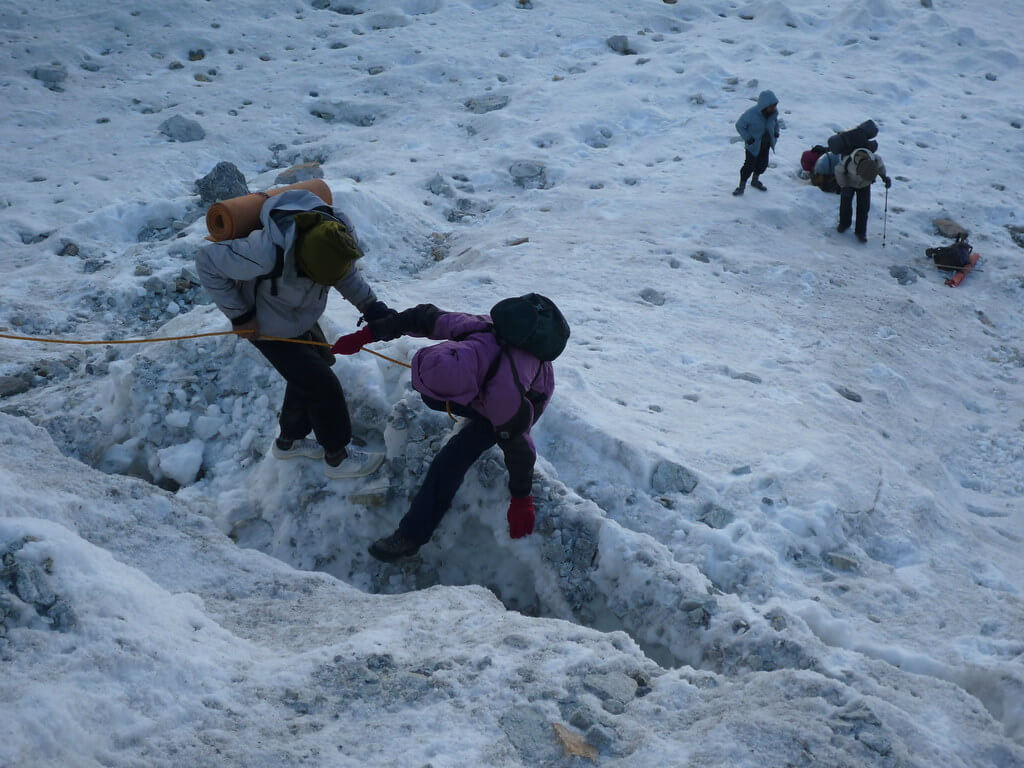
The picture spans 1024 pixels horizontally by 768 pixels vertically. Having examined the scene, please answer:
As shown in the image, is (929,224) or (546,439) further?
(929,224)

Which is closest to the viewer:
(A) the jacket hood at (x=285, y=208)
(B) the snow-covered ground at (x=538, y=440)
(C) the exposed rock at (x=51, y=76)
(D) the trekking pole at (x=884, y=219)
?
(B) the snow-covered ground at (x=538, y=440)

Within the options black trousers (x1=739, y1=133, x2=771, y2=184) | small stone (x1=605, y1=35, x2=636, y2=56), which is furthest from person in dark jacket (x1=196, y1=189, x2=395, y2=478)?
small stone (x1=605, y1=35, x2=636, y2=56)

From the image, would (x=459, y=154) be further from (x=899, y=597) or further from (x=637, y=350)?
(x=899, y=597)

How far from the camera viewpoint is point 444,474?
3912 millimetres

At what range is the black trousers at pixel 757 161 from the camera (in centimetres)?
945

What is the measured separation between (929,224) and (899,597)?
7052mm

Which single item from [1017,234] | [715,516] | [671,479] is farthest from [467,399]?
[1017,234]

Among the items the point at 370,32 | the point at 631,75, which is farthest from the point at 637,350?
the point at 370,32

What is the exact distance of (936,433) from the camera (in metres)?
6.07

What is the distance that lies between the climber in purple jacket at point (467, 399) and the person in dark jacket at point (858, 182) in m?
6.45

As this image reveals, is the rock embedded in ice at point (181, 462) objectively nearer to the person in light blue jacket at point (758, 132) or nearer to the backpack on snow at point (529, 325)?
the backpack on snow at point (529, 325)

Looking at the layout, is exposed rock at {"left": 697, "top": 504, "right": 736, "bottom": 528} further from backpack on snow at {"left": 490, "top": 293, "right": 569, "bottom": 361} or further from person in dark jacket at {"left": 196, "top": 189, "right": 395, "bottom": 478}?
person in dark jacket at {"left": 196, "top": 189, "right": 395, "bottom": 478}

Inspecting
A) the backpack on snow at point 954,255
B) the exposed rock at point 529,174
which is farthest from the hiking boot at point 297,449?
the backpack on snow at point 954,255

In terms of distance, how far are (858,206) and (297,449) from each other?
287 inches
